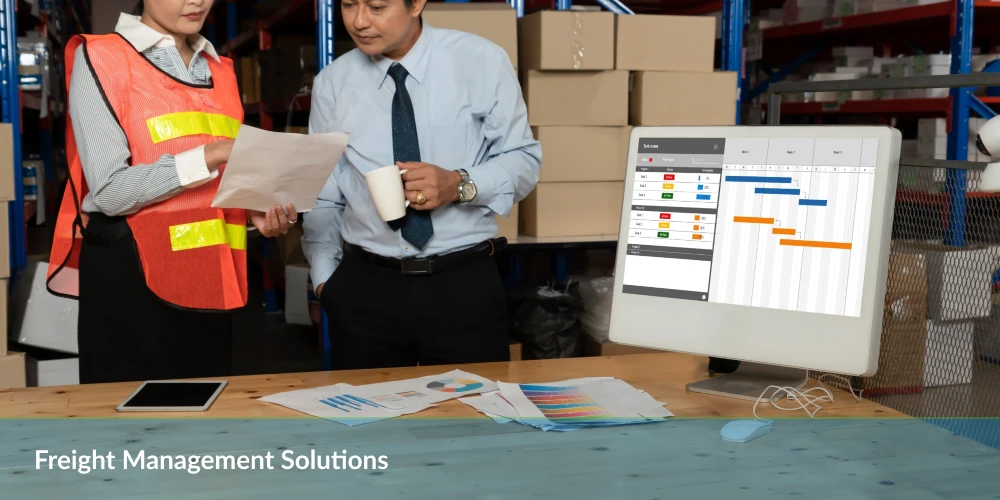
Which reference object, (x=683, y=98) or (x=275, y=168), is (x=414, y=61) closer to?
(x=275, y=168)

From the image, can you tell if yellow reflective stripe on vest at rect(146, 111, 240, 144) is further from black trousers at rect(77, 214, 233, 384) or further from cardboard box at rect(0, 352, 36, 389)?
cardboard box at rect(0, 352, 36, 389)

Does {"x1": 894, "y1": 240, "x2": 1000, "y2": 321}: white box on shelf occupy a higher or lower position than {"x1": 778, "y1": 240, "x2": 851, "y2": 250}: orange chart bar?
lower

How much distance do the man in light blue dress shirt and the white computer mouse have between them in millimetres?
839

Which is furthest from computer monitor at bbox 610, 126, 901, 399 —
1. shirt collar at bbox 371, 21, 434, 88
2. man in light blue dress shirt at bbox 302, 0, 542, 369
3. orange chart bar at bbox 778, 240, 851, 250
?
shirt collar at bbox 371, 21, 434, 88

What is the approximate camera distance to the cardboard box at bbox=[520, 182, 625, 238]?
3375 millimetres

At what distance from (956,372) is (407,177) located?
3.46 ft

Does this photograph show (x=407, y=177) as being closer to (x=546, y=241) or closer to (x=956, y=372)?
(x=956, y=372)

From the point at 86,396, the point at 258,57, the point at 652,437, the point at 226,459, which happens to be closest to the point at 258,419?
the point at 226,459

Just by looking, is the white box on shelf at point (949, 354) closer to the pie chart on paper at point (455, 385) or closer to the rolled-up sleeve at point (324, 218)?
the pie chart on paper at point (455, 385)

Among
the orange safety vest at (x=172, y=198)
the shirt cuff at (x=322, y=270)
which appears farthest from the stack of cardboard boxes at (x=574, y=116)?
the orange safety vest at (x=172, y=198)

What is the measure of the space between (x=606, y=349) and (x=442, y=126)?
1588 mm

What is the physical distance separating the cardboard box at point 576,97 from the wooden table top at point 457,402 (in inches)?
63.9

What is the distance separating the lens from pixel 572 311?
357 centimetres

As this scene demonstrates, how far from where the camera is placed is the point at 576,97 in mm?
3340
